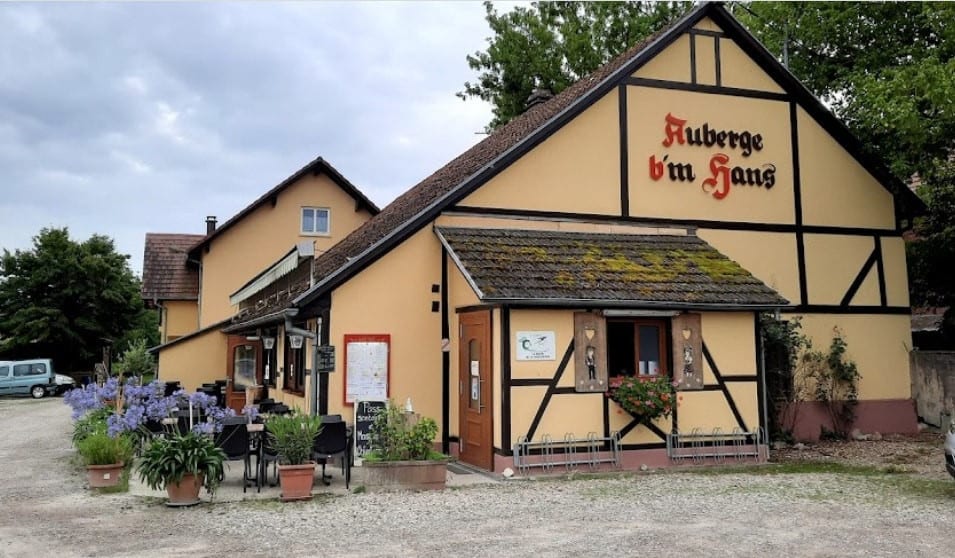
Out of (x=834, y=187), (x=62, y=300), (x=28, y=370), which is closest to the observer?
(x=834, y=187)

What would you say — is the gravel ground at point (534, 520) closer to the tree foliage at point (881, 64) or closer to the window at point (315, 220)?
the tree foliage at point (881, 64)

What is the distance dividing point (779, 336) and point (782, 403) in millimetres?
1273

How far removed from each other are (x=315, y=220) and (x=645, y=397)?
17.3m

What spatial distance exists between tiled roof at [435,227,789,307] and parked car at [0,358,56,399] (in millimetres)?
27981

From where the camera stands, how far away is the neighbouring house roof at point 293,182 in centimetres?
2494

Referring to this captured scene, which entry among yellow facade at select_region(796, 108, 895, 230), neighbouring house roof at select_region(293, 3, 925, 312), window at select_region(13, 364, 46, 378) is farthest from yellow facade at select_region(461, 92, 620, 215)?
window at select_region(13, 364, 46, 378)

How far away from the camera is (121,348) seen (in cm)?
4172

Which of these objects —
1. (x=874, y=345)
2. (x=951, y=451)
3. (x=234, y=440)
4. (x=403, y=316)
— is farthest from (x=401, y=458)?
(x=874, y=345)

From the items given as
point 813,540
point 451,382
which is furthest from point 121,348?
point 813,540

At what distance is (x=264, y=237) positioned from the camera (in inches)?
1009

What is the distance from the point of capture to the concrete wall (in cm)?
1469

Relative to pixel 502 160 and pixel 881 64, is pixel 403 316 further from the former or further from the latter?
pixel 881 64

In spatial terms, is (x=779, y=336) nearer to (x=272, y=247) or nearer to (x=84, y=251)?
(x=272, y=247)

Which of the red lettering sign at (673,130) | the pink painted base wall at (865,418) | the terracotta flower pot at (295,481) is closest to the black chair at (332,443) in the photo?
the terracotta flower pot at (295,481)
